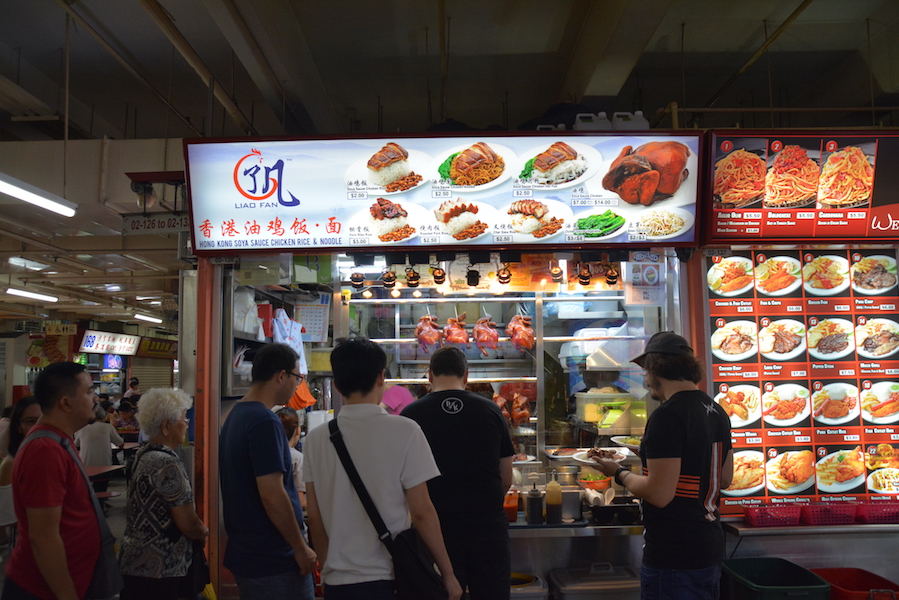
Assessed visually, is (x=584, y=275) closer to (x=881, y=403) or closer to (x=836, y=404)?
(x=836, y=404)

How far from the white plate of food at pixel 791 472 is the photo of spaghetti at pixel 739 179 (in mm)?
1933

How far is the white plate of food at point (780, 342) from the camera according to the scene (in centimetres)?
459

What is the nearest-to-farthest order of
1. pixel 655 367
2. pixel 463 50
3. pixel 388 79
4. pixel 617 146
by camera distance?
1. pixel 655 367
2. pixel 617 146
3. pixel 463 50
4. pixel 388 79

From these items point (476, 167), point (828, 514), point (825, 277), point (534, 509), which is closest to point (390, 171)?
point (476, 167)

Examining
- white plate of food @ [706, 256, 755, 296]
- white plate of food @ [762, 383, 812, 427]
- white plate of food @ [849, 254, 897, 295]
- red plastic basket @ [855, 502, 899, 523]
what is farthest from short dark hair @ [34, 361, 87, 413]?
white plate of food @ [849, 254, 897, 295]

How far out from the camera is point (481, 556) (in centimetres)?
323

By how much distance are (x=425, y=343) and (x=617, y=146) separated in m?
2.81

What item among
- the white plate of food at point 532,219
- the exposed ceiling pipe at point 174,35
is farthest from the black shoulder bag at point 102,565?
the exposed ceiling pipe at point 174,35

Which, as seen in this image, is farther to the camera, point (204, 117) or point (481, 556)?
point (204, 117)

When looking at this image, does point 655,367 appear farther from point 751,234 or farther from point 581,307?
point 581,307

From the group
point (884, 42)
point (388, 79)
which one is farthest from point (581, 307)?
point (884, 42)

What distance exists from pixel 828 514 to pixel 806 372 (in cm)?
103

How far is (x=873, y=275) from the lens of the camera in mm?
4695

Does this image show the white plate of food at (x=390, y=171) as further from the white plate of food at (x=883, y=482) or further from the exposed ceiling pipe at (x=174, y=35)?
the white plate of food at (x=883, y=482)
